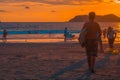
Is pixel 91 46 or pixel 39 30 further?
pixel 39 30

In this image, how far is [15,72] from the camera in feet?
42.8

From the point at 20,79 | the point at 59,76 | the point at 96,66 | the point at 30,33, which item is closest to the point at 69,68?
the point at 96,66

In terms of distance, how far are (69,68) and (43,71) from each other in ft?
4.10

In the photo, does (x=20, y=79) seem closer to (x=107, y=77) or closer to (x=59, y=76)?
(x=59, y=76)

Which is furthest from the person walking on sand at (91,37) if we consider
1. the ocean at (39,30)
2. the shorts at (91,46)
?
the ocean at (39,30)

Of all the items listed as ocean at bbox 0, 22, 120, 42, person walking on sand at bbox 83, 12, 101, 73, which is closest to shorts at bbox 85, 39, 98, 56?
person walking on sand at bbox 83, 12, 101, 73

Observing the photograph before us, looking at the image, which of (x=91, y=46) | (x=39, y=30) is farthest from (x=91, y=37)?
(x=39, y=30)

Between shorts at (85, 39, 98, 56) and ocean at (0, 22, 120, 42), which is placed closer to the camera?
shorts at (85, 39, 98, 56)

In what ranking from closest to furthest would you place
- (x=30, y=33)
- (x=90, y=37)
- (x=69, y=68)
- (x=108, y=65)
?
(x=90, y=37)
(x=69, y=68)
(x=108, y=65)
(x=30, y=33)

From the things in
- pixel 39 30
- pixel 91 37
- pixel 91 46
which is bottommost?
pixel 91 46

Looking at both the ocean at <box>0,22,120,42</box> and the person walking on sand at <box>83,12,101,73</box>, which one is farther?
the ocean at <box>0,22,120,42</box>

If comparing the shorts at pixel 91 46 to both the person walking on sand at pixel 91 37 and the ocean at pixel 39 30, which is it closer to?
the person walking on sand at pixel 91 37

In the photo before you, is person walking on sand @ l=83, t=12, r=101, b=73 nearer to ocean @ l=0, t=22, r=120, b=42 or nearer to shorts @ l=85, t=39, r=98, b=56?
shorts @ l=85, t=39, r=98, b=56

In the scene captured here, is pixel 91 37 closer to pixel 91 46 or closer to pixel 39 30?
pixel 91 46
